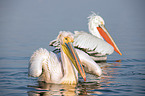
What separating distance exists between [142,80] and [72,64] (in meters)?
1.56

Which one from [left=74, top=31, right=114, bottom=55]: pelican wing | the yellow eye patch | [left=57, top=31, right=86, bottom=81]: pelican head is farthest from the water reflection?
[left=74, top=31, right=114, bottom=55]: pelican wing

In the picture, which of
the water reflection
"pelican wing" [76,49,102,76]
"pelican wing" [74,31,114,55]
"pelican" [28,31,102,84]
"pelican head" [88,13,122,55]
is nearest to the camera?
the water reflection

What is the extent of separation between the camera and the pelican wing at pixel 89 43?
32.7 ft

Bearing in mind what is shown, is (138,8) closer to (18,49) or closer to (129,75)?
(18,49)

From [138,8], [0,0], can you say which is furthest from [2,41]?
[0,0]

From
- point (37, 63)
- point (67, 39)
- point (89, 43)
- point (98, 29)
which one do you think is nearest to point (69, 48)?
point (67, 39)

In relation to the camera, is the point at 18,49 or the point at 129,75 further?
the point at 18,49

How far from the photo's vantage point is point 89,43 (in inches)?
397

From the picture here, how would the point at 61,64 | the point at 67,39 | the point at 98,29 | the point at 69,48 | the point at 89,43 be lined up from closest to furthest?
the point at 69,48 < the point at 67,39 < the point at 61,64 < the point at 89,43 < the point at 98,29

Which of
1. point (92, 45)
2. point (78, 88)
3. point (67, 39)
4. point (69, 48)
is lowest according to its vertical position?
point (78, 88)

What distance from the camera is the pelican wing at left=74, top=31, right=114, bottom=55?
997cm

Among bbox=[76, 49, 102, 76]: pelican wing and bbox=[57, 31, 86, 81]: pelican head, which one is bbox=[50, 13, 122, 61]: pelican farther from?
bbox=[57, 31, 86, 81]: pelican head

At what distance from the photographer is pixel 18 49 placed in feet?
40.5

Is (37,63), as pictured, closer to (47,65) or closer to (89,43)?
(47,65)
